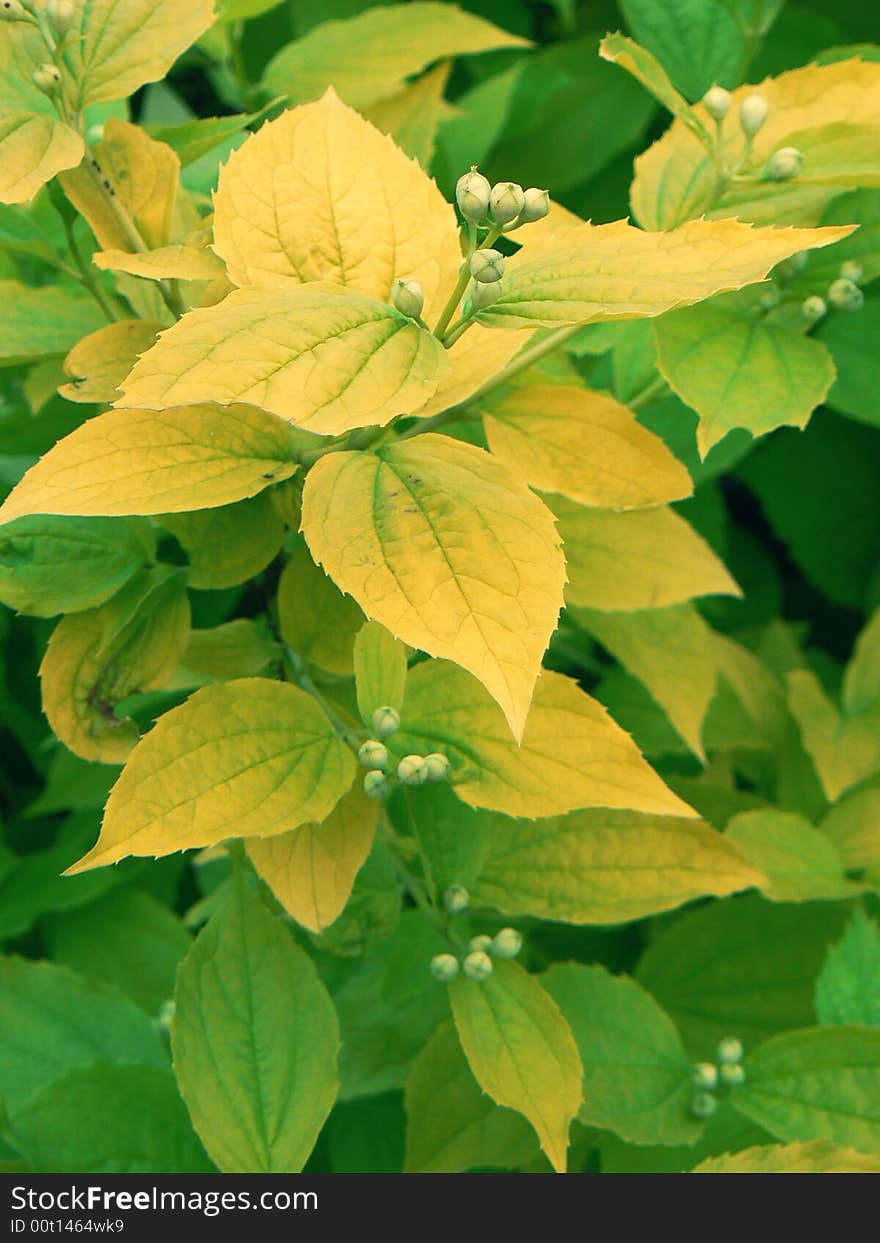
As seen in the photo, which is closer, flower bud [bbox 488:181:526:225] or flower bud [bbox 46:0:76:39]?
flower bud [bbox 488:181:526:225]

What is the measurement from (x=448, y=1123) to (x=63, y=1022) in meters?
0.47

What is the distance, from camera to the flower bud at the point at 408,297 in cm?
86

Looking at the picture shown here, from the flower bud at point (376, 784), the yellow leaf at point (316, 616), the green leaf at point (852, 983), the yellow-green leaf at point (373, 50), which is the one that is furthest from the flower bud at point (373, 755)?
the yellow-green leaf at point (373, 50)

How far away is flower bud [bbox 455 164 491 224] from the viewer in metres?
0.80

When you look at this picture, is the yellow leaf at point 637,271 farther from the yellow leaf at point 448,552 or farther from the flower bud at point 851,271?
the flower bud at point 851,271

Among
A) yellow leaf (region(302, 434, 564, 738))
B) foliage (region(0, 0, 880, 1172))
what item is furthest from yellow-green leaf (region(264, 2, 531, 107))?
yellow leaf (region(302, 434, 564, 738))

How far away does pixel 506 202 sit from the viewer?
80cm

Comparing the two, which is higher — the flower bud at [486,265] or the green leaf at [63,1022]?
the flower bud at [486,265]

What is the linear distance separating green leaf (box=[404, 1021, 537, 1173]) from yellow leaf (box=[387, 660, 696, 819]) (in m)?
0.35

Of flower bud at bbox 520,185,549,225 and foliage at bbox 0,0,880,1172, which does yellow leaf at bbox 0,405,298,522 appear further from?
flower bud at bbox 520,185,549,225

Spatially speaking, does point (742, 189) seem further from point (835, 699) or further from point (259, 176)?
point (835, 699)

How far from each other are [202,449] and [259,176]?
0.70 ft

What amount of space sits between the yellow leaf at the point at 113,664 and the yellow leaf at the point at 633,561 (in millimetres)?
394

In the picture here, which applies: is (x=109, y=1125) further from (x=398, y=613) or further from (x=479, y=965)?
(x=398, y=613)
